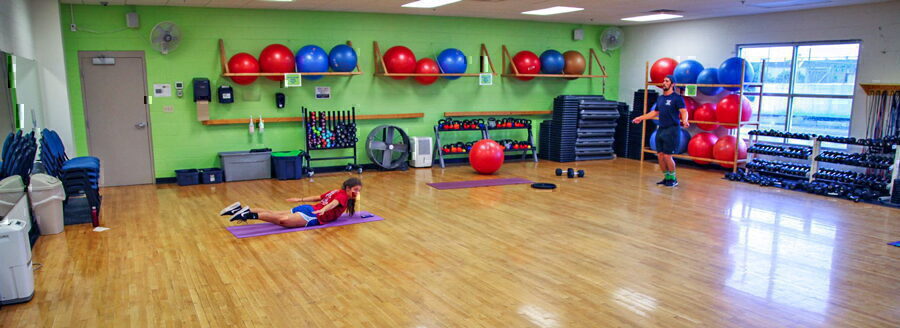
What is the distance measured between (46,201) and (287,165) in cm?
344

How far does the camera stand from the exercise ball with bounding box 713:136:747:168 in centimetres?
888

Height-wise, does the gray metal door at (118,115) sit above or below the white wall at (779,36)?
below

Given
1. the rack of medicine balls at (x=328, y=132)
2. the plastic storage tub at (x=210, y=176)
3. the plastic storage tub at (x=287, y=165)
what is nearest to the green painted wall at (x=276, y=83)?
the rack of medicine balls at (x=328, y=132)

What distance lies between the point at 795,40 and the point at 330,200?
7.27m

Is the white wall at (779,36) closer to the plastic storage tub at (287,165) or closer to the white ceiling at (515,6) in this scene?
the white ceiling at (515,6)

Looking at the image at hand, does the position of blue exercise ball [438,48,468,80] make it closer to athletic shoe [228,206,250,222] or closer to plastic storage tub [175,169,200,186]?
plastic storage tub [175,169,200,186]

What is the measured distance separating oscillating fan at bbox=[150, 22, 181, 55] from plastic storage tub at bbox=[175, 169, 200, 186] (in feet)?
5.44

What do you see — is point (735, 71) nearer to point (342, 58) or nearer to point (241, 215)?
point (342, 58)

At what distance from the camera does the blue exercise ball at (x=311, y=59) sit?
8383 millimetres

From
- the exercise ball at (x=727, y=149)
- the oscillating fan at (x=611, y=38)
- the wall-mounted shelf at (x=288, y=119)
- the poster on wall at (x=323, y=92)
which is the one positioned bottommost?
the exercise ball at (x=727, y=149)

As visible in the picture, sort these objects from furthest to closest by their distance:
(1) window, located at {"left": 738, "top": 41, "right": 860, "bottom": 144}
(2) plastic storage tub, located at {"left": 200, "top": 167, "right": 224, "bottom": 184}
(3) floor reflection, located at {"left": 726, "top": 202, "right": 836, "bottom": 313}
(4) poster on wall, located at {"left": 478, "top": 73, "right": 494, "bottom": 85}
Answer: (4) poster on wall, located at {"left": 478, "top": 73, "right": 494, "bottom": 85} → (1) window, located at {"left": 738, "top": 41, "right": 860, "bottom": 144} → (2) plastic storage tub, located at {"left": 200, "top": 167, "right": 224, "bottom": 184} → (3) floor reflection, located at {"left": 726, "top": 202, "right": 836, "bottom": 313}

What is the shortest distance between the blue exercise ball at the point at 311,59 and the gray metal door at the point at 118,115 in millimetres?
2072

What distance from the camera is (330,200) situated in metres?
5.57

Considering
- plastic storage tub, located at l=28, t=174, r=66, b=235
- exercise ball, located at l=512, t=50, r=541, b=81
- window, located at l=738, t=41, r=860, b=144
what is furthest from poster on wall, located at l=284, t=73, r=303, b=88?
window, located at l=738, t=41, r=860, b=144
